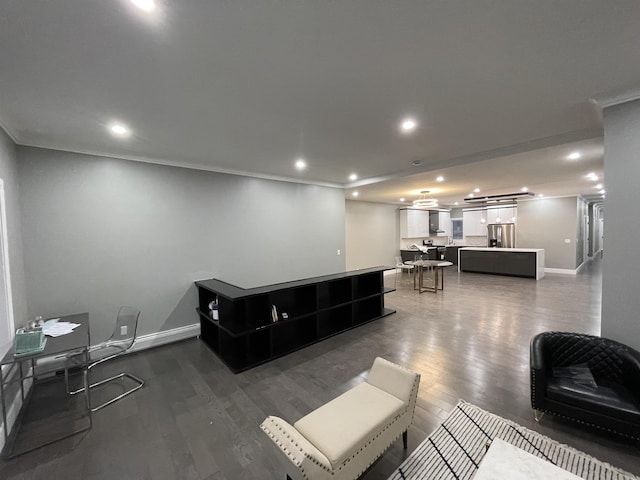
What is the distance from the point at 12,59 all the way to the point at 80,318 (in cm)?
275

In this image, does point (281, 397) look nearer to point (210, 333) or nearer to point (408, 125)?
point (210, 333)

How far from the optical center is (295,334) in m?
4.18

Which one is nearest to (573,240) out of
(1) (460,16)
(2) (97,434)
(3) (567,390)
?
(3) (567,390)

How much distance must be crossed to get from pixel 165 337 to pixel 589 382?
5119mm

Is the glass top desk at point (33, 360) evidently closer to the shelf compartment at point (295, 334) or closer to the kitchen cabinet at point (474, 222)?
the shelf compartment at point (295, 334)

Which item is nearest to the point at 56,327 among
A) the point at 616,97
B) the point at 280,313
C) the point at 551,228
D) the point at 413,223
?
the point at 280,313

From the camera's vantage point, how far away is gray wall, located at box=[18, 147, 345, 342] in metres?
3.30

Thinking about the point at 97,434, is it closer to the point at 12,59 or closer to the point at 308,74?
the point at 12,59

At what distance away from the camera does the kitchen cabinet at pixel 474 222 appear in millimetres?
11177

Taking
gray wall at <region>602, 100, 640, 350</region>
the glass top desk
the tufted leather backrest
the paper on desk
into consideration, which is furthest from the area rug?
the paper on desk

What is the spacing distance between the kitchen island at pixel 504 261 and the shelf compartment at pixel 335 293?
748 cm

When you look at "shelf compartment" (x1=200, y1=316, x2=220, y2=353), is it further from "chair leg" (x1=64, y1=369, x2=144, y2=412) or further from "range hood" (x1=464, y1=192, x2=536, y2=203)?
"range hood" (x1=464, y1=192, x2=536, y2=203)

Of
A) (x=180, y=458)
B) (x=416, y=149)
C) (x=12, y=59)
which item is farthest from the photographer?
(x=416, y=149)

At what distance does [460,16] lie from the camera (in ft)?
4.99
